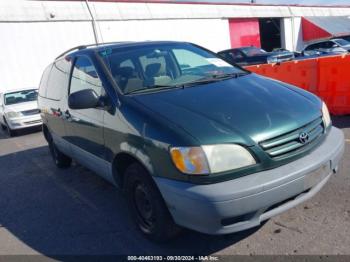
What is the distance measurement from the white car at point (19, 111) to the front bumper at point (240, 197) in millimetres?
8862

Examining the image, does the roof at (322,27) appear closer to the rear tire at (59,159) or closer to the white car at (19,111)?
the white car at (19,111)

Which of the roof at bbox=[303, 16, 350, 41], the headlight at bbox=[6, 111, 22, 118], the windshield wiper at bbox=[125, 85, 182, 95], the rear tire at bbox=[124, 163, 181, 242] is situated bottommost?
the roof at bbox=[303, 16, 350, 41]

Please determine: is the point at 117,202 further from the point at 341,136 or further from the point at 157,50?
the point at 341,136

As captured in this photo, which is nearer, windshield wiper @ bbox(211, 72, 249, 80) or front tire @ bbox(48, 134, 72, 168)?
windshield wiper @ bbox(211, 72, 249, 80)

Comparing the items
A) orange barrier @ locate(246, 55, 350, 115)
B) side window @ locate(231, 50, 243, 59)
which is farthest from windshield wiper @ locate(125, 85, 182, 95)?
side window @ locate(231, 50, 243, 59)

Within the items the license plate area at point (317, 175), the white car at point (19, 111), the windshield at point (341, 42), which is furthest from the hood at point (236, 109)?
the windshield at point (341, 42)

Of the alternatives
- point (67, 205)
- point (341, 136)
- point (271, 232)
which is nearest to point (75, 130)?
point (67, 205)

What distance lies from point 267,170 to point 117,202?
2206mm

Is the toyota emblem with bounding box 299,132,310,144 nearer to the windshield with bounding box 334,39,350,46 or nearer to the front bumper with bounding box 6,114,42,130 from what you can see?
the front bumper with bounding box 6,114,42,130

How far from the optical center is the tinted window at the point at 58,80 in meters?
4.85

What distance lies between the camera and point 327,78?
7.35 m

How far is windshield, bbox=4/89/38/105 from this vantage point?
1166cm

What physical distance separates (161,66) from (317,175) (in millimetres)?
1966

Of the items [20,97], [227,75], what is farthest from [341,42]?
[227,75]
